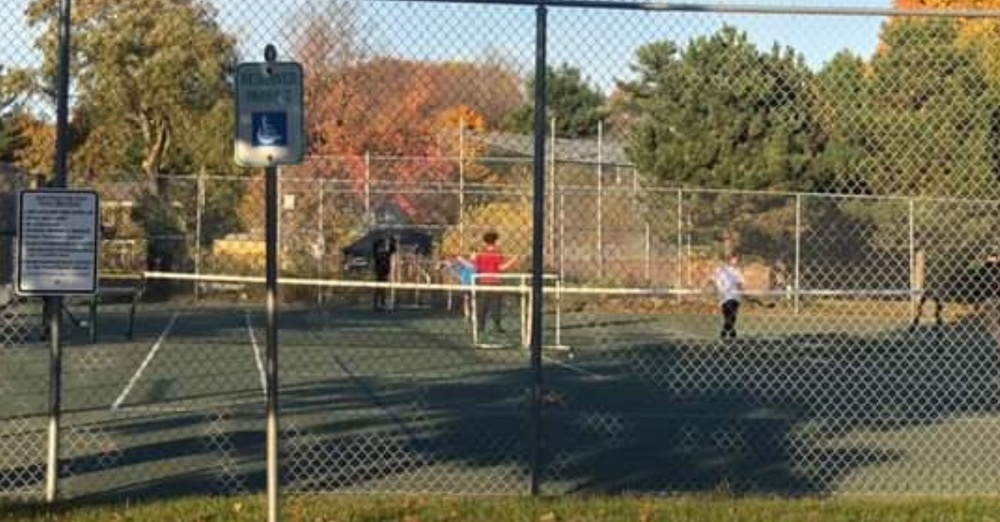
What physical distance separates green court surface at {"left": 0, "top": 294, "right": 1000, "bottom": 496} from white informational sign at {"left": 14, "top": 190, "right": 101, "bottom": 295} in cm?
166

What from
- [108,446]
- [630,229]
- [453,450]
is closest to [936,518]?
[453,450]

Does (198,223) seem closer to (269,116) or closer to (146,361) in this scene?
(146,361)

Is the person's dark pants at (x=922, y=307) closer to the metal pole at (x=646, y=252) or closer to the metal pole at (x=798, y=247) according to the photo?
the metal pole at (x=798, y=247)

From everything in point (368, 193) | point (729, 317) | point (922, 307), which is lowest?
point (729, 317)

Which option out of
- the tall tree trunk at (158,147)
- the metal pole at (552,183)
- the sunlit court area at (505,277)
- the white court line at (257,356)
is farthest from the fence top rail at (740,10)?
the tall tree trunk at (158,147)

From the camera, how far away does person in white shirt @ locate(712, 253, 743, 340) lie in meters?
21.2

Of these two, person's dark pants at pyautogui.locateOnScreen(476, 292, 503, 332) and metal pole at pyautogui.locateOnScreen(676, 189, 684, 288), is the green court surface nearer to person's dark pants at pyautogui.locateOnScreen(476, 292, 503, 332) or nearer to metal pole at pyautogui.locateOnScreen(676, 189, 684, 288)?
person's dark pants at pyautogui.locateOnScreen(476, 292, 503, 332)

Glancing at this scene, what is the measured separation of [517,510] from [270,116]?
296cm

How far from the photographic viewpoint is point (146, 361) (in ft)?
63.3

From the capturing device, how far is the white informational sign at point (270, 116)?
6.57 m

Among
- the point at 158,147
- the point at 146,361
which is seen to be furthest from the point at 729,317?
the point at 158,147

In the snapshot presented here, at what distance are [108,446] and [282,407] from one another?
2923 mm

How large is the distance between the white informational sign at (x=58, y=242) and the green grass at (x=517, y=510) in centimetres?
131

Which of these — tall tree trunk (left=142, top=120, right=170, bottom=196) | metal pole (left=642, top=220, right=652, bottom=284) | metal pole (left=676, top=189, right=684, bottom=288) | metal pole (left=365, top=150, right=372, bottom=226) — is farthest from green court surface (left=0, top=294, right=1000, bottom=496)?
tall tree trunk (left=142, top=120, right=170, bottom=196)
